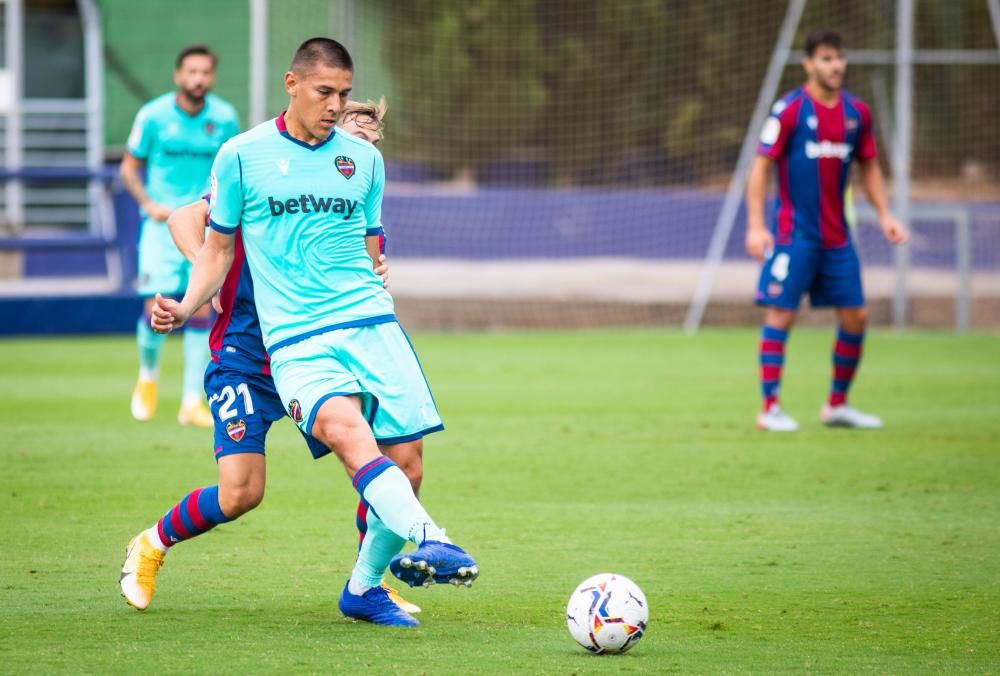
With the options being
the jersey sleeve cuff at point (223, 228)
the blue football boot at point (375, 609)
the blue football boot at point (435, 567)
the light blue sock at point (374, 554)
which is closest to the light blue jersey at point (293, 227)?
the jersey sleeve cuff at point (223, 228)

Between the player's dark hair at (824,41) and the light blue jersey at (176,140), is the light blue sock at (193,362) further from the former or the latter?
the player's dark hair at (824,41)

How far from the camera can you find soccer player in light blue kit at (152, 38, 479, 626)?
499cm

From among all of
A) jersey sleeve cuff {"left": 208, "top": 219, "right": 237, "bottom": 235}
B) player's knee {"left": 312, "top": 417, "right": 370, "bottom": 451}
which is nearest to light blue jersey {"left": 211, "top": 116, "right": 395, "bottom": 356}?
jersey sleeve cuff {"left": 208, "top": 219, "right": 237, "bottom": 235}

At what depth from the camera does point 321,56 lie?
501 centimetres

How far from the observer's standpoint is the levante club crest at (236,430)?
5.16 metres

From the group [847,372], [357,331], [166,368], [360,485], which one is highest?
[357,331]

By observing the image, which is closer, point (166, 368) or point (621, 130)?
point (166, 368)

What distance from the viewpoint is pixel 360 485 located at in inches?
186

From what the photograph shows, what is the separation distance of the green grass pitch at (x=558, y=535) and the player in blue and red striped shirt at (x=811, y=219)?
64 centimetres

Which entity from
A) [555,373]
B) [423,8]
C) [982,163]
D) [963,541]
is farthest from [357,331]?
[982,163]

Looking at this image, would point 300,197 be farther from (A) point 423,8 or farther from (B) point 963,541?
(A) point 423,8

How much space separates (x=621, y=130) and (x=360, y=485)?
834 inches

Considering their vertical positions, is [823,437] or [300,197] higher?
[300,197]

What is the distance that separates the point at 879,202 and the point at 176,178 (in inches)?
198
